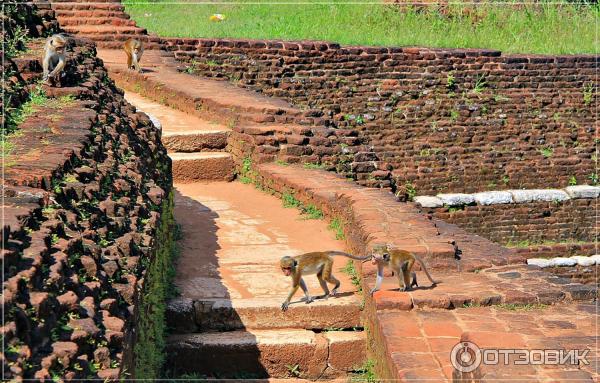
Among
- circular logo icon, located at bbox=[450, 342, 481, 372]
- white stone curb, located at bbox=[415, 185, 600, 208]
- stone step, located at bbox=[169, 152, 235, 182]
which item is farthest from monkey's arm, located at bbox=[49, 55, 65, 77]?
white stone curb, located at bbox=[415, 185, 600, 208]

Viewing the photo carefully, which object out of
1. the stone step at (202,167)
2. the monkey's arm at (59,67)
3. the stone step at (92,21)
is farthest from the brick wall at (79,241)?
the stone step at (92,21)

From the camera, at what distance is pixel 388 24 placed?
17.5 metres

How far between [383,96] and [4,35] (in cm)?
760

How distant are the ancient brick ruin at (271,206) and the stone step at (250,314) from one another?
13mm

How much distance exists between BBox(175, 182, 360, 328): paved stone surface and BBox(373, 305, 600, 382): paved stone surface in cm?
71

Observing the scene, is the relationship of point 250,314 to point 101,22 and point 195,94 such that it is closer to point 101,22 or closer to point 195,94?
point 195,94

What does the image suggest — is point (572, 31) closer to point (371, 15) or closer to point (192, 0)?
point (371, 15)

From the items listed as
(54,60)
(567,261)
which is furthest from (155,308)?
(567,261)

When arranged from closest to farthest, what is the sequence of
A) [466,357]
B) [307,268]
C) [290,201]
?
1. [466,357]
2. [307,268]
3. [290,201]

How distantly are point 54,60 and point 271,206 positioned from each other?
2.52 m

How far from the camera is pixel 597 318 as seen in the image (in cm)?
638

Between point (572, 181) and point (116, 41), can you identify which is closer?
point (116, 41)

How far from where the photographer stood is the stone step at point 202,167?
10656 millimetres

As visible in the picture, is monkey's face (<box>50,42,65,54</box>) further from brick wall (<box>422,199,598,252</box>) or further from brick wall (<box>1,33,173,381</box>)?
brick wall (<box>422,199,598,252</box>)
